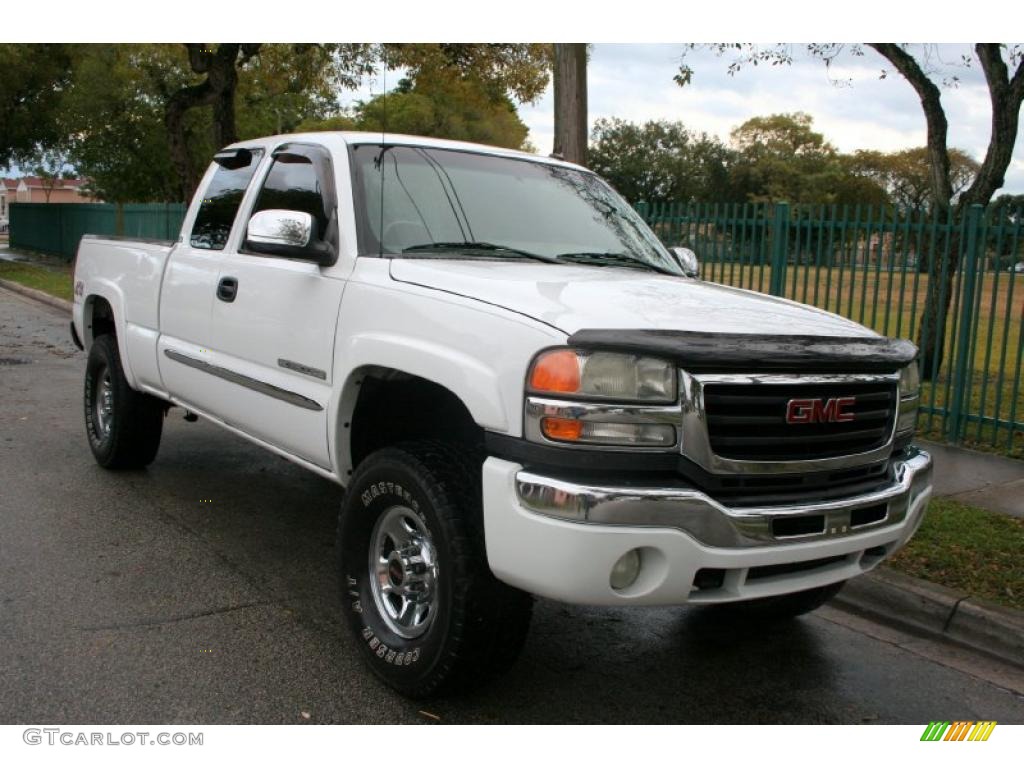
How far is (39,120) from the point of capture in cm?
3072

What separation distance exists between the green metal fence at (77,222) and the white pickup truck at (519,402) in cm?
1167

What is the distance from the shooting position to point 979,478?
6.95 m

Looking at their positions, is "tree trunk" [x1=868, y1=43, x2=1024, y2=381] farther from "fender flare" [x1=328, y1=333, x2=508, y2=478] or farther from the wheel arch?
"fender flare" [x1=328, y1=333, x2=508, y2=478]

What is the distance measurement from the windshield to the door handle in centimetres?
89

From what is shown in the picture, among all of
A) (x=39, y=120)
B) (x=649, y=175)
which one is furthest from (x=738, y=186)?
(x=39, y=120)

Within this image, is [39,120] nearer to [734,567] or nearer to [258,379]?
[258,379]

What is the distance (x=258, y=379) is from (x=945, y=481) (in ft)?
15.8

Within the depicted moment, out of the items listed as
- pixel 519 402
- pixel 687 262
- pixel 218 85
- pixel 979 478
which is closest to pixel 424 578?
pixel 519 402

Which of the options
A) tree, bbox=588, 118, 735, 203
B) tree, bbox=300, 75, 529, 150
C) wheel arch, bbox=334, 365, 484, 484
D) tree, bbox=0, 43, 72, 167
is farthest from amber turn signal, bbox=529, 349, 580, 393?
tree, bbox=588, 118, 735, 203

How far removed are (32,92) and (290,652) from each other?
102ft

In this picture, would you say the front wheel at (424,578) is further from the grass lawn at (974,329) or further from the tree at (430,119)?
the tree at (430,119)

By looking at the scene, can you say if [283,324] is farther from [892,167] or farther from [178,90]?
[892,167]

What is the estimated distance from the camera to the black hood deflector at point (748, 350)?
115 inches

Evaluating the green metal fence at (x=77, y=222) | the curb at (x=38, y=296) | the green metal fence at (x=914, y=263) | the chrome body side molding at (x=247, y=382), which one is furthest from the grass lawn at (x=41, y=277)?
the chrome body side molding at (x=247, y=382)
